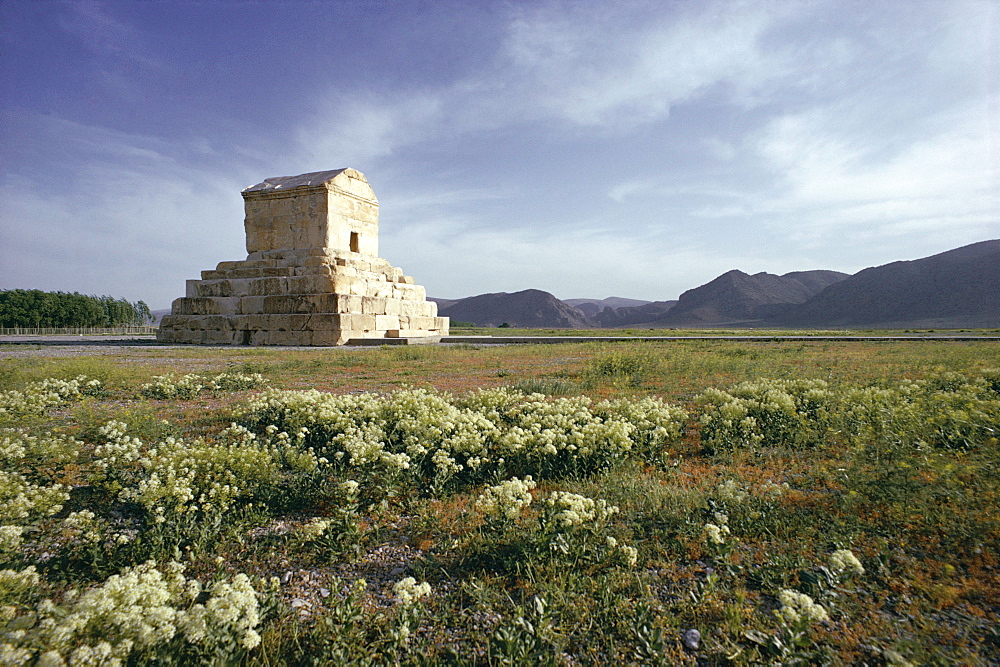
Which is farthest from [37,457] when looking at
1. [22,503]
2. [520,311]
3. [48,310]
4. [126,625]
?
[520,311]

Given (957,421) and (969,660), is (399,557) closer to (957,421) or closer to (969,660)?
(969,660)

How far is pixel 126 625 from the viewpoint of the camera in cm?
191

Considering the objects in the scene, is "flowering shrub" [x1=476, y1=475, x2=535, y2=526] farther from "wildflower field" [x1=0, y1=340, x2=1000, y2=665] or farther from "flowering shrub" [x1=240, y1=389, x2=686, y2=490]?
"flowering shrub" [x1=240, y1=389, x2=686, y2=490]

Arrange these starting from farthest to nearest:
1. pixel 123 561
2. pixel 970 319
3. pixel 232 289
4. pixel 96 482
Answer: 1. pixel 970 319
2. pixel 232 289
3. pixel 96 482
4. pixel 123 561

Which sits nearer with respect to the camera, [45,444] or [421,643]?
[421,643]

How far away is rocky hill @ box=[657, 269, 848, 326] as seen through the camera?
423ft

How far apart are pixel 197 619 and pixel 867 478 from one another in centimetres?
458

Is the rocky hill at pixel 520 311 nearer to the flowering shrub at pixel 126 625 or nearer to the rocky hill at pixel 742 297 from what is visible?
the rocky hill at pixel 742 297

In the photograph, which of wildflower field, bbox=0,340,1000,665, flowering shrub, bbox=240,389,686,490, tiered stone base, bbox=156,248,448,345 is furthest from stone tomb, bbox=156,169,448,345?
flowering shrub, bbox=240,389,686,490

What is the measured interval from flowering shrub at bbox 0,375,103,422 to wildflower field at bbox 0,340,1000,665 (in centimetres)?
7

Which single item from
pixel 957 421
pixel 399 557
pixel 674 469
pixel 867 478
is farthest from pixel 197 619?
pixel 957 421

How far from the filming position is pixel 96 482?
3.56 meters

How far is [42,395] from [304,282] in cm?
1455

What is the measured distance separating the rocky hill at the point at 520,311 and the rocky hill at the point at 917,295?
5554cm
